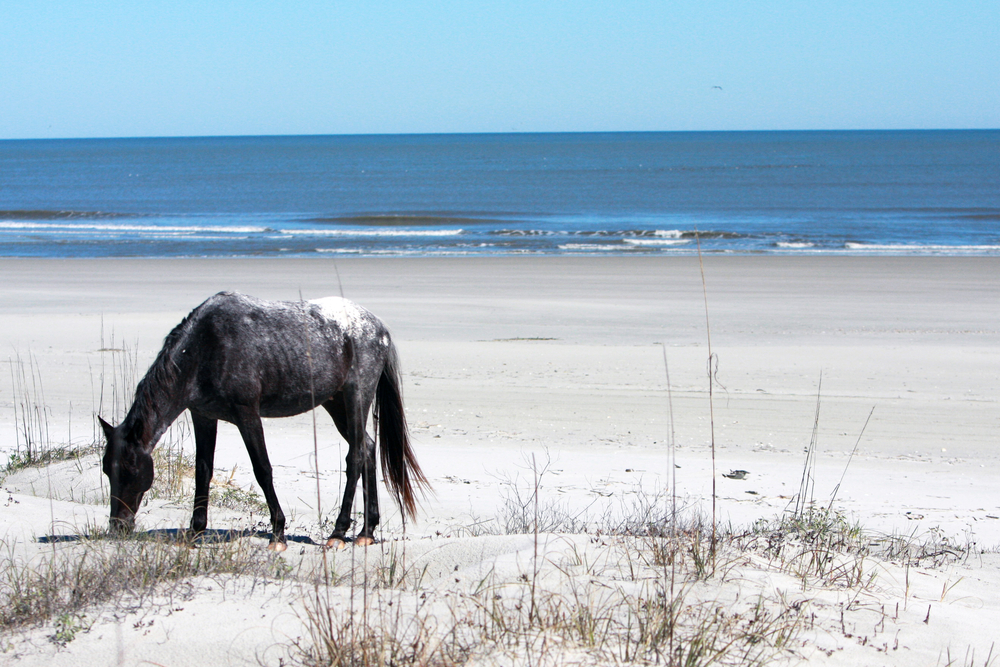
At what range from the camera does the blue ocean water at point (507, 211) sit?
3059 cm

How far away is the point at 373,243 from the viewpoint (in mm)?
32188

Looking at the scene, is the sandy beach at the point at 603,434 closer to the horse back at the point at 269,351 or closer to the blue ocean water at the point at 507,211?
the horse back at the point at 269,351

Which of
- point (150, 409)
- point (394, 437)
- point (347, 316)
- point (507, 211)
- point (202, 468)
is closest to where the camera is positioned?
point (150, 409)

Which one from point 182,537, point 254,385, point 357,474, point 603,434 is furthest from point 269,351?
point 603,434

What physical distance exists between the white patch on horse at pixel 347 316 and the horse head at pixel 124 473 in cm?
121

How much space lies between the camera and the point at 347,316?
4762mm

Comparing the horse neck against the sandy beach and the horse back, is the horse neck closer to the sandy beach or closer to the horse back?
the horse back

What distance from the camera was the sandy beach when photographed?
11.1ft

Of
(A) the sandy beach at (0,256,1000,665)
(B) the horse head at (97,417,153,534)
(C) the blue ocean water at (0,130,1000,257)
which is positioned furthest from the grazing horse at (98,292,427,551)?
(C) the blue ocean water at (0,130,1000,257)

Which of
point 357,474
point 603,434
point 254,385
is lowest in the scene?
point 603,434

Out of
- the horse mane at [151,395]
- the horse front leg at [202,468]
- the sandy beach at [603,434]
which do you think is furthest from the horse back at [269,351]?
the sandy beach at [603,434]

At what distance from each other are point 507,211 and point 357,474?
41657 mm

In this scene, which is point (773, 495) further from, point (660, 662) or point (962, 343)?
point (962, 343)

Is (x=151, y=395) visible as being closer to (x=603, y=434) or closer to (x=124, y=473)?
(x=124, y=473)
